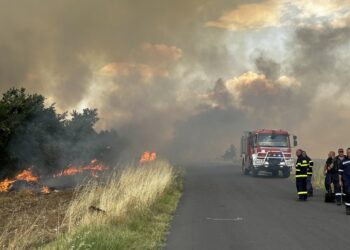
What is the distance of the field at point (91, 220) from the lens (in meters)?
8.44

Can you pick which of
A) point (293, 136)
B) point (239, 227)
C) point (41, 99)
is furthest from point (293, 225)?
point (293, 136)

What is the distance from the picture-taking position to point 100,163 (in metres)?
37.1

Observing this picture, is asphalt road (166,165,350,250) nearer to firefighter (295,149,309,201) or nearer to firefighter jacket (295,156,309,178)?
firefighter (295,149,309,201)

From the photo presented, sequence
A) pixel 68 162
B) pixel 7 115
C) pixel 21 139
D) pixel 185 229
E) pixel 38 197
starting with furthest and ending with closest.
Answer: pixel 68 162 < pixel 21 139 < pixel 7 115 < pixel 38 197 < pixel 185 229

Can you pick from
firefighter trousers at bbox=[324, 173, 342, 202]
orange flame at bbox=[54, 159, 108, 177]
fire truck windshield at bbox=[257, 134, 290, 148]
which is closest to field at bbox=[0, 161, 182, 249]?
firefighter trousers at bbox=[324, 173, 342, 202]

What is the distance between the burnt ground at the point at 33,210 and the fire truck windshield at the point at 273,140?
597 inches

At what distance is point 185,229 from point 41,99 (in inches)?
616

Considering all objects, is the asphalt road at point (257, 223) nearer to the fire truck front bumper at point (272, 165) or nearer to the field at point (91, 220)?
the field at point (91, 220)

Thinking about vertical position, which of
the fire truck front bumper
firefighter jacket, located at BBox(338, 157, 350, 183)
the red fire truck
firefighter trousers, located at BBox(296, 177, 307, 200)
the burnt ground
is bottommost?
the burnt ground

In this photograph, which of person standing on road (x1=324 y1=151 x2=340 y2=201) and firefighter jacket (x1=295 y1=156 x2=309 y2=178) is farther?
firefighter jacket (x1=295 y1=156 x2=309 y2=178)

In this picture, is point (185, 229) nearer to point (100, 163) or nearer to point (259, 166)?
point (259, 166)

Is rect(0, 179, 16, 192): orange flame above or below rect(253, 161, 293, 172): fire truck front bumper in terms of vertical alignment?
below

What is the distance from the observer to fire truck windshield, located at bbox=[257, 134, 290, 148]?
30562 millimetres

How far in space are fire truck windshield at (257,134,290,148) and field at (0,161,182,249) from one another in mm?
12733
